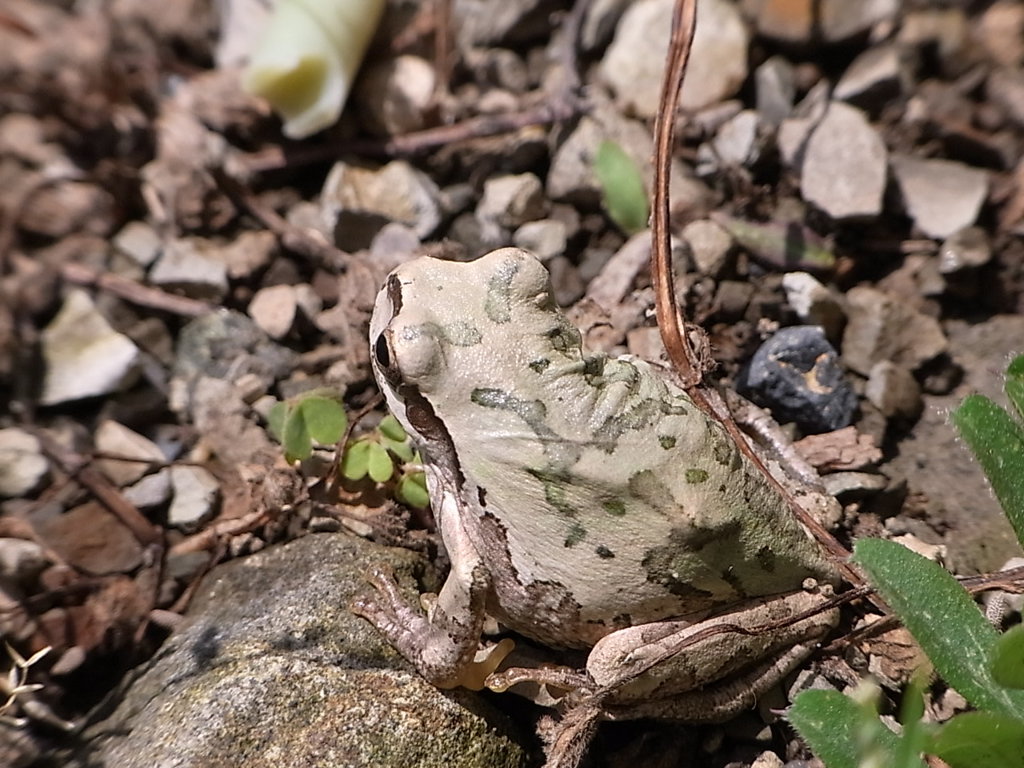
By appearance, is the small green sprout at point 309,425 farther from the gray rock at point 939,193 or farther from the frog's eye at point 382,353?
the gray rock at point 939,193

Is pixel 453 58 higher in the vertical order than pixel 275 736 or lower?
higher

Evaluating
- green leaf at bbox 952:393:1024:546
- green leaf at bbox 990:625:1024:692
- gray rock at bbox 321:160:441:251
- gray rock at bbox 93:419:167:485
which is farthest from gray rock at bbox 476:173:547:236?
green leaf at bbox 990:625:1024:692

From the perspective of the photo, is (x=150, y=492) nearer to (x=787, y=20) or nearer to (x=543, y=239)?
(x=543, y=239)

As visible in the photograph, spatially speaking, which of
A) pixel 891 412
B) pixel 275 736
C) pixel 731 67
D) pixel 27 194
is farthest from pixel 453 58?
pixel 275 736

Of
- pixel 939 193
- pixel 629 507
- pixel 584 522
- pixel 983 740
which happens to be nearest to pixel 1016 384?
pixel 983 740

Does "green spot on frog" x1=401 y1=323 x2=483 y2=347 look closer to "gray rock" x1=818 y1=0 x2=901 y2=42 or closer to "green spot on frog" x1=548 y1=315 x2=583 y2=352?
"green spot on frog" x1=548 y1=315 x2=583 y2=352

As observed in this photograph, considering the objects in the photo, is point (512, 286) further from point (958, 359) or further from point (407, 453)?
point (958, 359)
